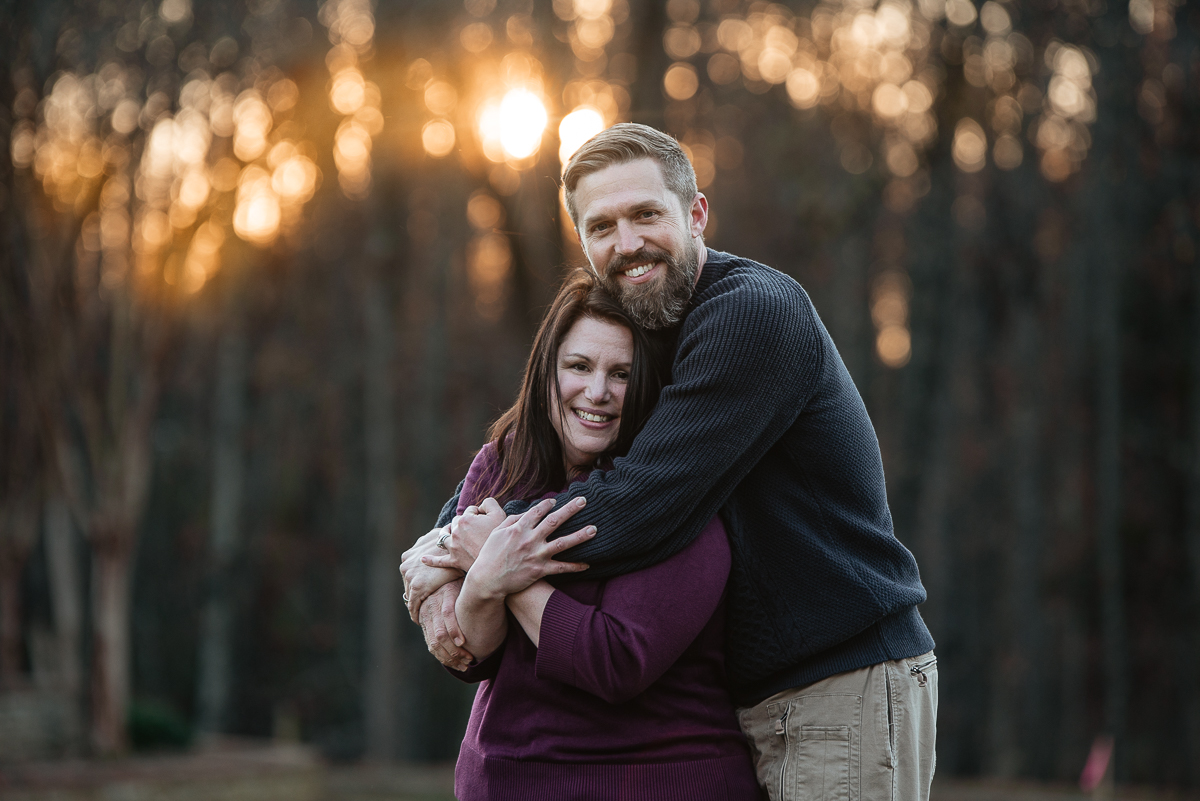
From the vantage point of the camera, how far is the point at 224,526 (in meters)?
19.6

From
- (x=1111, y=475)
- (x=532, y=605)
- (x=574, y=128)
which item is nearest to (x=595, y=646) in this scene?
(x=532, y=605)

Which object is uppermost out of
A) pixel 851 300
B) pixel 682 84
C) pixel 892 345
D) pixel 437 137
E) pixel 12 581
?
pixel 682 84

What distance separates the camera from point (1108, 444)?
17.9 m

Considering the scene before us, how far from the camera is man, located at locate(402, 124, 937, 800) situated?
2.62 meters

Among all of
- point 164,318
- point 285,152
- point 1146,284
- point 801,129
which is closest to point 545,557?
point 164,318

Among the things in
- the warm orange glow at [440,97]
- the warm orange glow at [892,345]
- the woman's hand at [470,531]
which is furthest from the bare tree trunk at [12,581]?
the warm orange glow at [892,345]

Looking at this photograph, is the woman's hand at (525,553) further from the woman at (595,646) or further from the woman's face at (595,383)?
the woman's face at (595,383)

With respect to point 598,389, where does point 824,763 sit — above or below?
below

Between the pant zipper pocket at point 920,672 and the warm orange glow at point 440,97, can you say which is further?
the warm orange glow at point 440,97

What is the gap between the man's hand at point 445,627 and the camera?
9.05ft

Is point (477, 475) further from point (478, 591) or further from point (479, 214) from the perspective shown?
point (479, 214)

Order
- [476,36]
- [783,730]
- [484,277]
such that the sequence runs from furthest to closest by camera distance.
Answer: [484,277]
[476,36]
[783,730]

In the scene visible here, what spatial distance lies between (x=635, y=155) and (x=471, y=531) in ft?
3.51

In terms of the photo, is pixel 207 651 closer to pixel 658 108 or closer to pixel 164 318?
pixel 164 318
